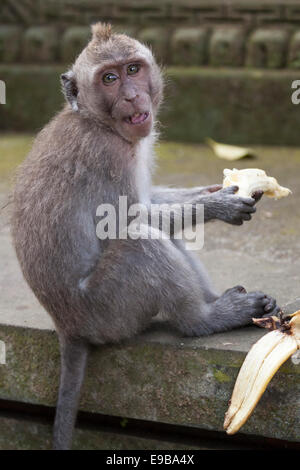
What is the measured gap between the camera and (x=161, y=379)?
139 inches

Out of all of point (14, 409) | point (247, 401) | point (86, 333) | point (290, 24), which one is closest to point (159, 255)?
point (86, 333)

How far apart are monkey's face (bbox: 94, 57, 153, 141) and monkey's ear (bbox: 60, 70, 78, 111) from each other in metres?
0.13

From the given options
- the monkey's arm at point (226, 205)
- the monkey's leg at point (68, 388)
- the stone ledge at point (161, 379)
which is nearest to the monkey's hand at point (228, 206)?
the monkey's arm at point (226, 205)

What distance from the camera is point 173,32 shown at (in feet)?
24.5

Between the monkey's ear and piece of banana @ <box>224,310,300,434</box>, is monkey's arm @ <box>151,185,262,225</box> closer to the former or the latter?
piece of banana @ <box>224,310,300,434</box>

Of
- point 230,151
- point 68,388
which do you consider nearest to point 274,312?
point 68,388

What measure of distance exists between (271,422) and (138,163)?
134 centimetres

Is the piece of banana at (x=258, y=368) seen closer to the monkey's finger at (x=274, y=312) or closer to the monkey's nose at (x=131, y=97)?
the monkey's finger at (x=274, y=312)

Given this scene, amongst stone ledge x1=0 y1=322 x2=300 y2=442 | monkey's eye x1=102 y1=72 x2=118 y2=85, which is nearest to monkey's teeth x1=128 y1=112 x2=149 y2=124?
monkey's eye x1=102 y1=72 x2=118 y2=85

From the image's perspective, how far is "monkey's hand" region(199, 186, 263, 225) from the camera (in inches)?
143

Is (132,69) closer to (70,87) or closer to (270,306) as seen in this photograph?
(70,87)

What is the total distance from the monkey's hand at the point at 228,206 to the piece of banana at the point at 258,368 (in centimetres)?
54

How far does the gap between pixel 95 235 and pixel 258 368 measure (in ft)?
3.11
